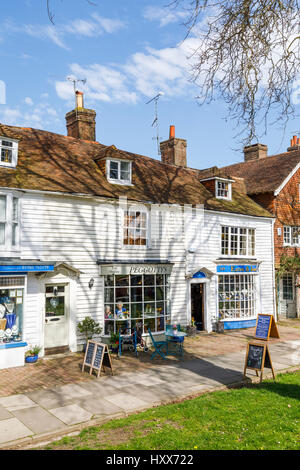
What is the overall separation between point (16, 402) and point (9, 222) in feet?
19.4

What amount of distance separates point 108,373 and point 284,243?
1558 centimetres

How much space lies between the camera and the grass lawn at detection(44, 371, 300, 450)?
6484 mm

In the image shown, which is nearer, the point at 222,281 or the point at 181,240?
the point at 181,240

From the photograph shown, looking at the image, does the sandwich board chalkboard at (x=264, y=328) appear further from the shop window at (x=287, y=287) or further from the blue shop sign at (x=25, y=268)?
the shop window at (x=287, y=287)

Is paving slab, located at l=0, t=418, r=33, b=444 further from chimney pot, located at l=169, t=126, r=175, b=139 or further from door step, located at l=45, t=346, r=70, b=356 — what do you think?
chimney pot, located at l=169, t=126, r=175, b=139

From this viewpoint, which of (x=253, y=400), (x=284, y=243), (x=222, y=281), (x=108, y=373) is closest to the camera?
(x=253, y=400)

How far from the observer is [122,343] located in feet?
48.0

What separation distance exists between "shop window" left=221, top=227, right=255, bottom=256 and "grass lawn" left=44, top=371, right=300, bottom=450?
37.3 feet

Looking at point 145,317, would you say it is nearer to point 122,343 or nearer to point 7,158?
point 122,343

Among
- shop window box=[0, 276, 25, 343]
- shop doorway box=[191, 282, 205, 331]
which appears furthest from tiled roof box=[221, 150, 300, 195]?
shop window box=[0, 276, 25, 343]

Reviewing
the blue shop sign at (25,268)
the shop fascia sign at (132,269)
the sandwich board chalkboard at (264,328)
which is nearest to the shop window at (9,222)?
the blue shop sign at (25,268)

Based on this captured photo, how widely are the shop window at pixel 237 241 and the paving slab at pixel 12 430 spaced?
1430cm

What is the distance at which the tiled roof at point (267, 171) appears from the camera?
23719 millimetres

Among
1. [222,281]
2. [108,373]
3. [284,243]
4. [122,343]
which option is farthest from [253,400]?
[284,243]
